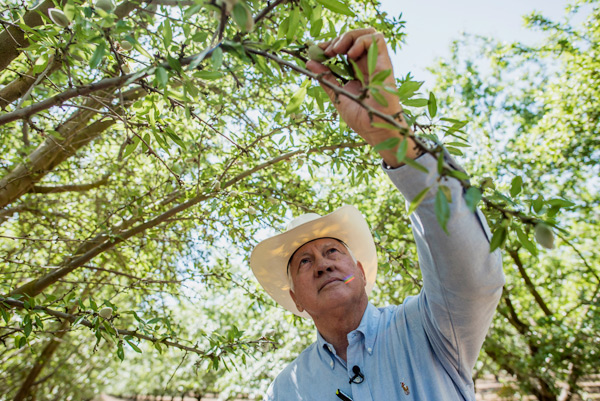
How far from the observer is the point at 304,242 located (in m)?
2.46

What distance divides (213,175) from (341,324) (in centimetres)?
200

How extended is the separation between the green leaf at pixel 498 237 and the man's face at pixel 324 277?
1106 millimetres

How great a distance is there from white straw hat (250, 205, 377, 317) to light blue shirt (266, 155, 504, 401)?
2.04 ft

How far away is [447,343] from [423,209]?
658mm

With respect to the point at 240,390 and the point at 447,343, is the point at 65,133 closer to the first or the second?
the point at 447,343

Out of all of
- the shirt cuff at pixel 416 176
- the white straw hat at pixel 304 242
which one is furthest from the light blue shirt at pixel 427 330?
the white straw hat at pixel 304 242

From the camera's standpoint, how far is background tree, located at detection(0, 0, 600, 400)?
133 cm

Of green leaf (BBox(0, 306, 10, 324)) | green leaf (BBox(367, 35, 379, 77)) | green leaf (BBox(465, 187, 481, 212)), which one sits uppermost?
green leaf (BBox(367, 35, 379, 77))

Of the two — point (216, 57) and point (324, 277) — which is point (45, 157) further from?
point (216, 57)

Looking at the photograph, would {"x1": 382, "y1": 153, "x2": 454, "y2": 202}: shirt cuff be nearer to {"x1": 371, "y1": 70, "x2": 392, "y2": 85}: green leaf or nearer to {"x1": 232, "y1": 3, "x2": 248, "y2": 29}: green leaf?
{"x1": 371, "y1": 70, "x2": 392, "y2": 85}: green leaf

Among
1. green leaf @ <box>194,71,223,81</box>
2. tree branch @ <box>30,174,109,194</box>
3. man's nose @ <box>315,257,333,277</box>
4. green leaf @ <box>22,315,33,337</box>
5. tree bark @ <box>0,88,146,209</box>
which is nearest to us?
green leaf @ <box>194,71,223,81</box>

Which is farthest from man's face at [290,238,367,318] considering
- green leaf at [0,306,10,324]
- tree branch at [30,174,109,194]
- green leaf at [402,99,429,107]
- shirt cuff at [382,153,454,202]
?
tree branch at [30,174,109,194]

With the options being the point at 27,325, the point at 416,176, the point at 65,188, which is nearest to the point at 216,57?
the point at 416,176

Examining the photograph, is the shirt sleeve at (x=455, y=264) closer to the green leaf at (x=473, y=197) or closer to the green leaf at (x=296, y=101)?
the green leaf at (x=473, y=197)
